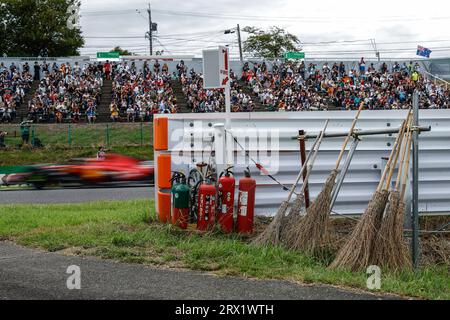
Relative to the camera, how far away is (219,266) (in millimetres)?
6930

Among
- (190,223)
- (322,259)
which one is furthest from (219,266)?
(190,223)

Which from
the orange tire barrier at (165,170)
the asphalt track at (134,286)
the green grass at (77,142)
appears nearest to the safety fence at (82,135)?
the green grass at (77,142)

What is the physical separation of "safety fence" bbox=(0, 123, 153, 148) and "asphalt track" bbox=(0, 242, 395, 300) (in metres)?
25.7

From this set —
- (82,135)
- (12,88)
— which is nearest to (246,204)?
(82,135)

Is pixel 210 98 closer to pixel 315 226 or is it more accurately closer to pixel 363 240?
pixel 315 226

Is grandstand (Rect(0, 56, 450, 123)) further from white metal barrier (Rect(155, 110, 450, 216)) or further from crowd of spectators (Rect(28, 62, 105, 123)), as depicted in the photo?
white metal barrier (Rect(155, 110, 450, 216))

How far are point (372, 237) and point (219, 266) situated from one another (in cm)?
177

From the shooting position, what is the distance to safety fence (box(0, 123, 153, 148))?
31828 millimetres

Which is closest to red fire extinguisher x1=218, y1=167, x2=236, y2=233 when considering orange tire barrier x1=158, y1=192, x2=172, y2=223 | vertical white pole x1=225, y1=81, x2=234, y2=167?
vertical white pole x1=225, y1=81, x2=234, y2=167

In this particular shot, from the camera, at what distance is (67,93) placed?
3638cm

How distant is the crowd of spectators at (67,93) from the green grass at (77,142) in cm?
149

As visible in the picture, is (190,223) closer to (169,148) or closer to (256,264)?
(169,148)

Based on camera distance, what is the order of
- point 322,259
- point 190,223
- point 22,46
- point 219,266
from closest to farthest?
point 219,266
point 322,259
point 190,223
point 22,46
